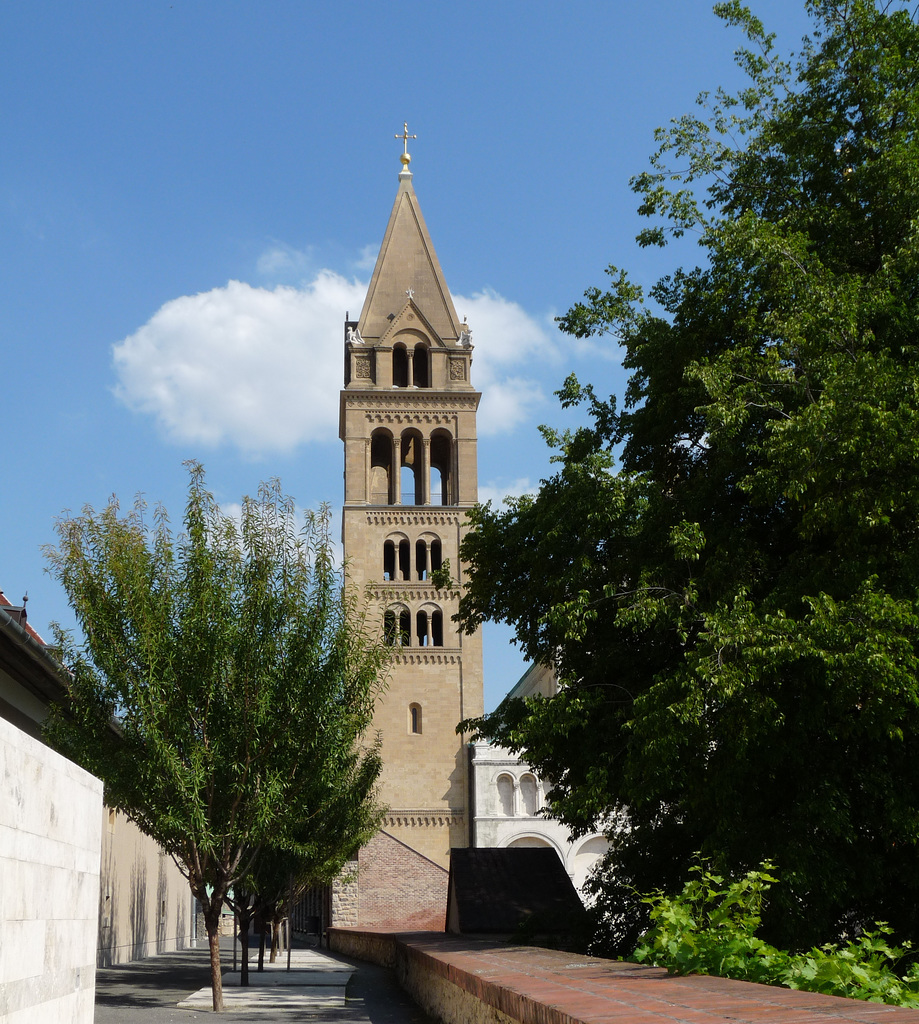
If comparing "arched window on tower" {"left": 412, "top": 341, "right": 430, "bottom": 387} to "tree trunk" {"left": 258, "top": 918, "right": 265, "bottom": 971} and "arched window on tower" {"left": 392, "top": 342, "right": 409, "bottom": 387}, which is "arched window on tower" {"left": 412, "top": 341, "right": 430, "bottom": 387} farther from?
"tree trunk" {"left": 258, "top": 918, "right": 265, "bottom": 971}

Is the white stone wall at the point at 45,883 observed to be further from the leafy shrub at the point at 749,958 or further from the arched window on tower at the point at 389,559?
the arched window on tower at the point at 389,559

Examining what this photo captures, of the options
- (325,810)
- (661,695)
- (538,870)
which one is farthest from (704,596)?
(325,810)

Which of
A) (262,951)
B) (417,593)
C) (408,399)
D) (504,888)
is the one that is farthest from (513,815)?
(504,888)

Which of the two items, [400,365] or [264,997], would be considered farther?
[400,365]

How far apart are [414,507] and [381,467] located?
353 centimetres

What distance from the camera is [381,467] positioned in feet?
178

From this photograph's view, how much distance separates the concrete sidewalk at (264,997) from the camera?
14597 mm

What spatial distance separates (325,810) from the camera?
25.3 metres

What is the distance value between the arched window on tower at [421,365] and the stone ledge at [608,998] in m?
45.4

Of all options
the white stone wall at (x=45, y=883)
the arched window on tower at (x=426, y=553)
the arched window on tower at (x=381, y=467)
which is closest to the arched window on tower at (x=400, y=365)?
the arched window on tower at (x=381, y=467)

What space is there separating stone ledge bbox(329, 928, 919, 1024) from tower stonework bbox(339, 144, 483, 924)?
3496 centimetres

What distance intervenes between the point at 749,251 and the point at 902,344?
2364mm

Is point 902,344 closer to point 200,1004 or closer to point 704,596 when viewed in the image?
point 704,596

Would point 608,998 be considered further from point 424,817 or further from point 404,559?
→ point 404,559
